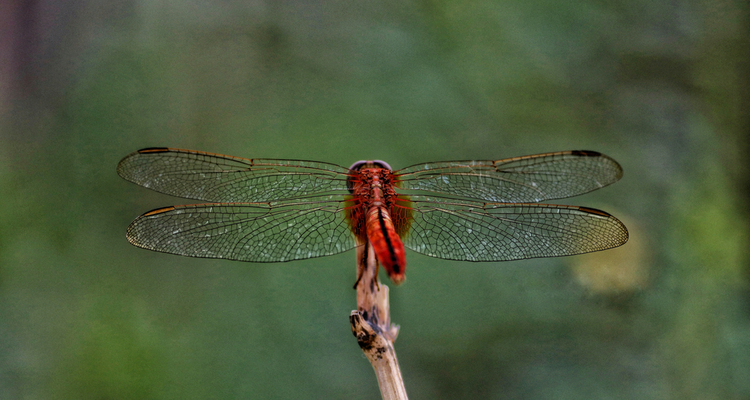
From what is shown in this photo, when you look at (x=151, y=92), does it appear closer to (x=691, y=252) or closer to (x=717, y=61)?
(x=691, y=252)

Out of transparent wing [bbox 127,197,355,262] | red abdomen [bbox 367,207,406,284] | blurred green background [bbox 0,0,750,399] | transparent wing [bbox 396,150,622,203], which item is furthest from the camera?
blurred green background [bbox 0,0,750,399]

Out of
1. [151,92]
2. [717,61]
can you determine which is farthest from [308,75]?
[717,61]

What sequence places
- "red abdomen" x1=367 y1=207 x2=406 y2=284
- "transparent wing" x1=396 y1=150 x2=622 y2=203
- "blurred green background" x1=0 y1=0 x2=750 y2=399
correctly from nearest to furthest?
1. "red abdomen" x1=367 y1=207 x2=406 y2=284
2. "transparent wing" x1=396 y1=150 x2=622 y2=203
3. "blurred green background" x1=0 y1=0 x2=750 y2=399

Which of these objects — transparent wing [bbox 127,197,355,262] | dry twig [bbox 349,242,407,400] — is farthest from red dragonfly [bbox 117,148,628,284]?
dry twig [bbox 349,242,407,400]

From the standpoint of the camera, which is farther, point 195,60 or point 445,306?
point 195,60

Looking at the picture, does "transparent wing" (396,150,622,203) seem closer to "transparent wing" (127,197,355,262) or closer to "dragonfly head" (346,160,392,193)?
"dragonfly head" (346,160,392,193)

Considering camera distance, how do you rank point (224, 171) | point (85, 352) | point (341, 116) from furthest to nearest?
point (341, 116) → point (85, 352) → point (224, 171)

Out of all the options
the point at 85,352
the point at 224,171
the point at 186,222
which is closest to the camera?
the point at 186,222
